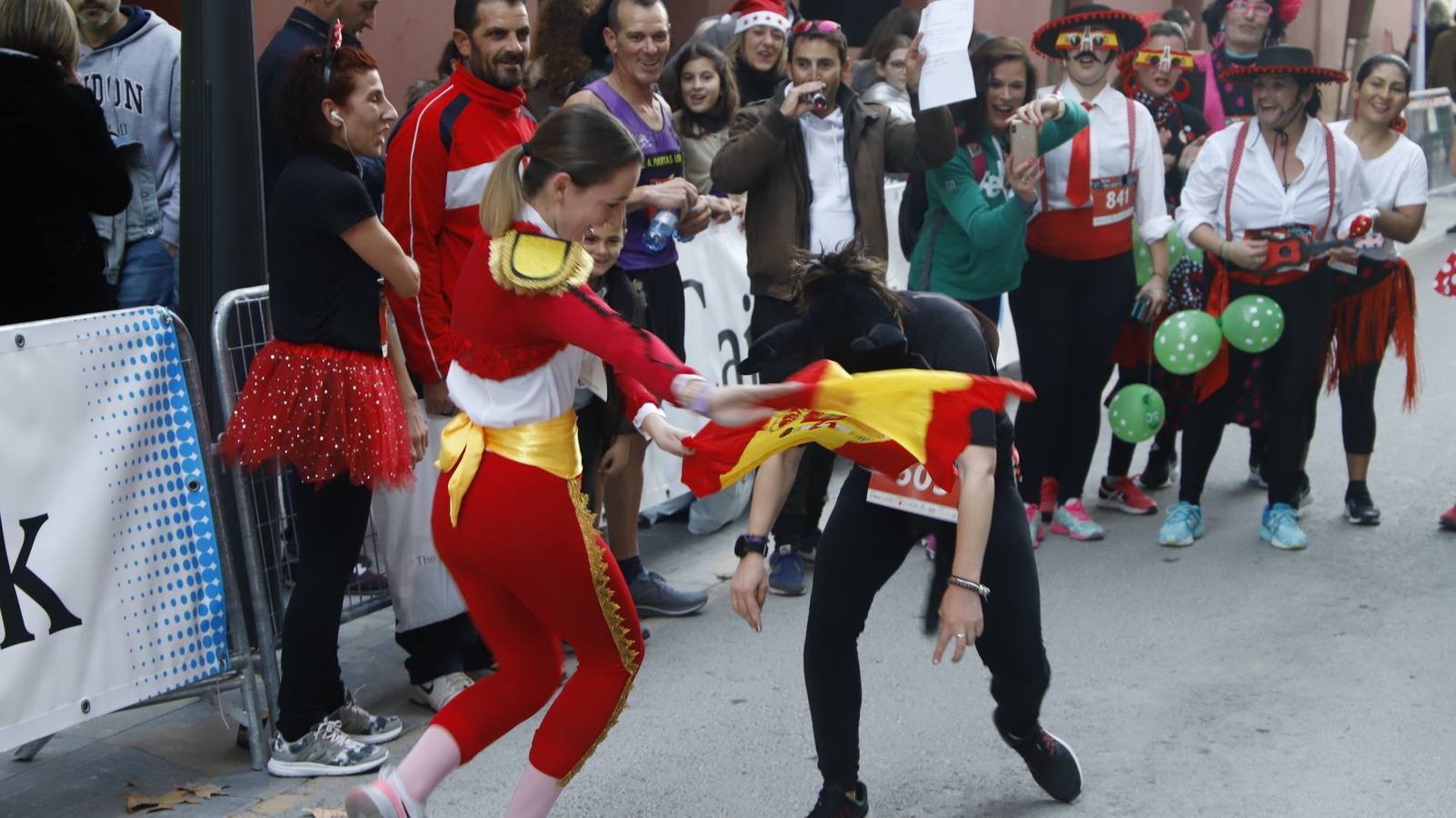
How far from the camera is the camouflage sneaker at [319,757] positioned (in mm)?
4391

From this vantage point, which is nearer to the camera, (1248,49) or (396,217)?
(396,217)

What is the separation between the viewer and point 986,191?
21.0 ft

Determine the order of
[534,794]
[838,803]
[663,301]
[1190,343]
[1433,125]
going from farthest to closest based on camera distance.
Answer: [1433,125] → [1190,343] → [663,301] → [838,803] → [534,794]

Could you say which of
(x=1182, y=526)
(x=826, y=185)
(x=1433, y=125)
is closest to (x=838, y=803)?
(x=826, y=185)

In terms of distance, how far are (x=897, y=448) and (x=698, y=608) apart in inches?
98.7

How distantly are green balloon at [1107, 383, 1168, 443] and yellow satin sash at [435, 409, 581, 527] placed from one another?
3.85 metres

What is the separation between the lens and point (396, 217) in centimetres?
488

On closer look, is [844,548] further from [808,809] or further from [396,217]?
[396,217]

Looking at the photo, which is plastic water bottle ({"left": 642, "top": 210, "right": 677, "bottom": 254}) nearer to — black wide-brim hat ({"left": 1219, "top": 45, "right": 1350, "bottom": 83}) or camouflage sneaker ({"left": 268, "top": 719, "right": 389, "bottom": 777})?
camouflage sneaker ({"left": 268, "top": 719, "right": 389, "bottom": 777})

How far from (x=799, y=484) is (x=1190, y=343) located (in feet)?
5.87

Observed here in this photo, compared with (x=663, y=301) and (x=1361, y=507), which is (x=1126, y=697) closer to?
(x=663, y=301)

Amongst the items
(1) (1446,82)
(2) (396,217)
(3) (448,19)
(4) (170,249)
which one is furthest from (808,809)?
(1) (1446,82)

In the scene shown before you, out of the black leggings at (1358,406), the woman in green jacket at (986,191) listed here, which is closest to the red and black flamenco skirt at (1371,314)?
the black leggings at (1358,406)

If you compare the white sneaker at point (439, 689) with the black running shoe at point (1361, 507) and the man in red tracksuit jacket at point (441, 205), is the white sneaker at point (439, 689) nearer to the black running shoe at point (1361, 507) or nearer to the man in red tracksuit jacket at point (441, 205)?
the man in red tracksuit jacket at point (441, 205)
